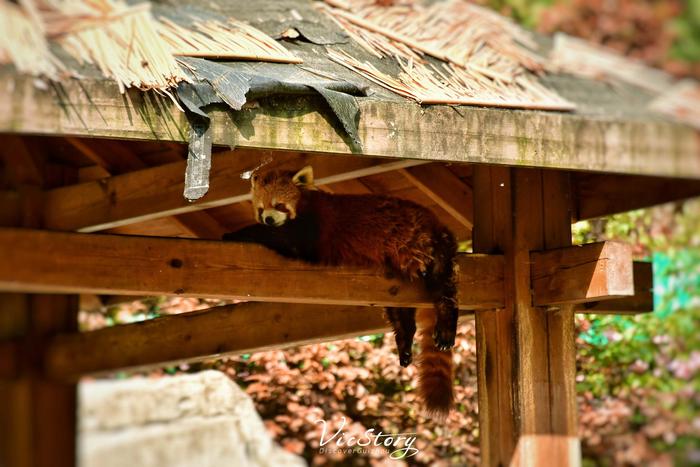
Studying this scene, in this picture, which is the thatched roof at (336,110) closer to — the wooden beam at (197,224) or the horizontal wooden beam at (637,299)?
the horizontal wooden beam at (637,299)

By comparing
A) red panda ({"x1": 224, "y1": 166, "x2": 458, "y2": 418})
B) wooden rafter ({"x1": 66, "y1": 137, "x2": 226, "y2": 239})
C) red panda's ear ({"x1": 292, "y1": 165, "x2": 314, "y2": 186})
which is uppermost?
wooden rafter ({"x1": 66, "y1": 137, "x2": 226, "y2": 239})

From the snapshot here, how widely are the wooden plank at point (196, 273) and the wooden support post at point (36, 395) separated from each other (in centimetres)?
190

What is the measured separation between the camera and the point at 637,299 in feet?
17.6

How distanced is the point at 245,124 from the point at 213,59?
44 cm

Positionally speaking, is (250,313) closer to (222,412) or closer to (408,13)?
(222,412)

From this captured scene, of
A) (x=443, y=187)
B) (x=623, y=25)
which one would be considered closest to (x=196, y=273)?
(x=443, y=187)

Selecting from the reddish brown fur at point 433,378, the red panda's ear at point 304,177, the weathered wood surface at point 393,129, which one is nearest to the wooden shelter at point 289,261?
the weathered wood surface at point 393,129

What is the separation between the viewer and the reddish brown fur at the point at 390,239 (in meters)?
4.50

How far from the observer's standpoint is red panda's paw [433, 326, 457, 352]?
183 inches

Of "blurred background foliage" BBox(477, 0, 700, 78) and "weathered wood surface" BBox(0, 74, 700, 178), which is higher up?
"blurred background foliage" BBox(477, 0, 700, 78)

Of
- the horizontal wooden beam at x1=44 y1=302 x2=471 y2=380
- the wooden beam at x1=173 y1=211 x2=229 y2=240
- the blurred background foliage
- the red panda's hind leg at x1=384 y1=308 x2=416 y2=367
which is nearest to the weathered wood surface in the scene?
the red panda's hind leg at x1=384 y1=308 x2=416 y2=367

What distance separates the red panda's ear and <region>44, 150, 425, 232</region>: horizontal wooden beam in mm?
102

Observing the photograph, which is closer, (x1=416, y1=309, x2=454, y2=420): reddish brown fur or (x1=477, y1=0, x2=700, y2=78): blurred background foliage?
(x1=416, y1=309, x2=454, y2=420): reddish brown fur

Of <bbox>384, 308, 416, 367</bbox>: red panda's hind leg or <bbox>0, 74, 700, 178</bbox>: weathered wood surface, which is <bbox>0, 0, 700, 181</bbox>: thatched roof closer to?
<bbox>0, 74, 700, 178</bbox>: weathered wood surface
